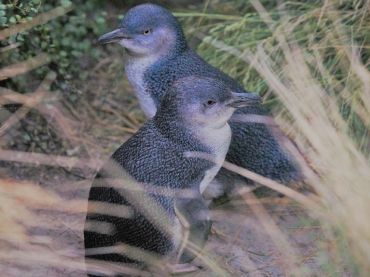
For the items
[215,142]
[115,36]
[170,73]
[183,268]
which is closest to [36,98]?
[115,36]

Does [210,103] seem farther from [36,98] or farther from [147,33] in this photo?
[36,98]

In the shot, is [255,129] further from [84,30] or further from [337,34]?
[84,30]

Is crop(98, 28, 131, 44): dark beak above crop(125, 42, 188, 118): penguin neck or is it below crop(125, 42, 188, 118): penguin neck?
above

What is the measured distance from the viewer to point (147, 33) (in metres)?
4.34

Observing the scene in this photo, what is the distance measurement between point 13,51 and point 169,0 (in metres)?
1.49

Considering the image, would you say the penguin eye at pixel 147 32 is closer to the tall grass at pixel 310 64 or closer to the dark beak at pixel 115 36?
the dark beak at pixel 115 36

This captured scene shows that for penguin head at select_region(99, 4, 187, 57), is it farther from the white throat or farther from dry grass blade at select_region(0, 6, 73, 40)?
dry grass blade at select_region(0, 6, 73, 40)

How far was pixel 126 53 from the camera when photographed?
4.45 meters

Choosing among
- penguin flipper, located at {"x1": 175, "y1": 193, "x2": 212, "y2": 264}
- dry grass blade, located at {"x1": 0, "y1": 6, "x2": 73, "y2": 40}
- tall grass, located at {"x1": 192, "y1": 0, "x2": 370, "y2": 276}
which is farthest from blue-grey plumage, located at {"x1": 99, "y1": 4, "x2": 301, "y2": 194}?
penguin flipper, located at {"x1": 175, "y1": 193, "x2": 212, "y2": 264}

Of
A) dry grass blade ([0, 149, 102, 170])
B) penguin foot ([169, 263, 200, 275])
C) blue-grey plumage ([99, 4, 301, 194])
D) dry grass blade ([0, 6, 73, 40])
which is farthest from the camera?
dry grass blade ([0, 149, 102, 170])

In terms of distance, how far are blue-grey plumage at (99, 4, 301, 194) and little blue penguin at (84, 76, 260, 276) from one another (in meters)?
0.49

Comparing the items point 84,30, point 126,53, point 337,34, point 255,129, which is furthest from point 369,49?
point 84,30

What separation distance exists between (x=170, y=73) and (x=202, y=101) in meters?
0.72

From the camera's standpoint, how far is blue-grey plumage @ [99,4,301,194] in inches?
167
